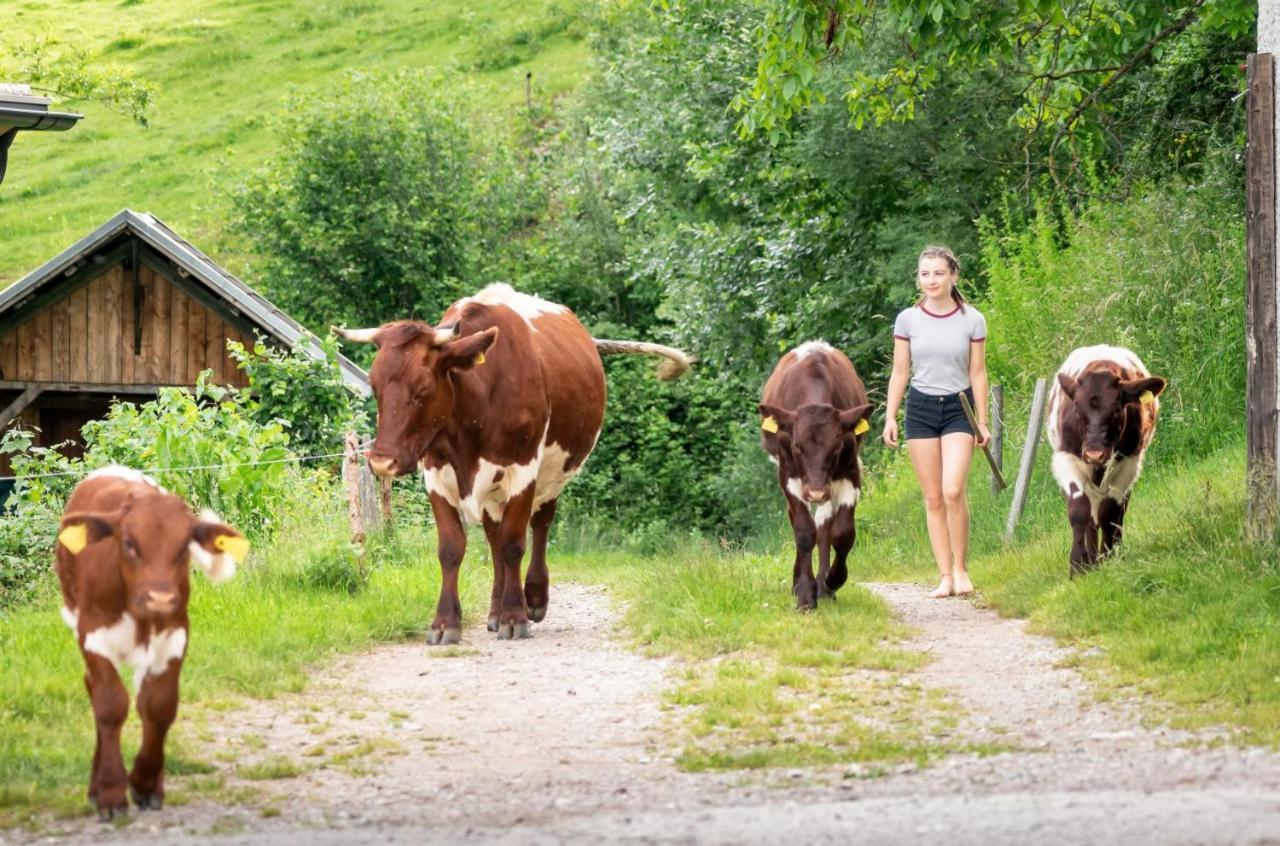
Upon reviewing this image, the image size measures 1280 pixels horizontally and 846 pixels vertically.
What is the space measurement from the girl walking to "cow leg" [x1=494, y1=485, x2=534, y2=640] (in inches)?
92.6

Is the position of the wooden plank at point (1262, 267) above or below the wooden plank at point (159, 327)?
above

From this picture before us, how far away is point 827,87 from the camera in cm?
1997

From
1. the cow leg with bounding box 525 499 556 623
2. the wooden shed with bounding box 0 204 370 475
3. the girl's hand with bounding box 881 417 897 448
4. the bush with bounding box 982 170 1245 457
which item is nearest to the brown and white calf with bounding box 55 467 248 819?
the cow leg with bounding box 525 499 556 623

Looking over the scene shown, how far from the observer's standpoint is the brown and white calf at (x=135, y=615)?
584 centimetres

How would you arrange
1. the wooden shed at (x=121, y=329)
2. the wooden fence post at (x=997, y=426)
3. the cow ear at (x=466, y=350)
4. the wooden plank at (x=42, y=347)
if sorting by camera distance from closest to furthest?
the cow ear at (x=466, y=350), the wooden fence post at (x=997, y=426), the wooden shed at (x=121, y=329), the wooden plank at (x=42, y=347)

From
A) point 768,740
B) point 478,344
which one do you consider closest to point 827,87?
point 478,344

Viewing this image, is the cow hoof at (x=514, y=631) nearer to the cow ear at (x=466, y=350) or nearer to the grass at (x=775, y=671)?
the grass at (x=775, y=671)

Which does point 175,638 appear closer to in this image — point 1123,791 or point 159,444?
point 1123,791

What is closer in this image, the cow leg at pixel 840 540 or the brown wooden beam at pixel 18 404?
the cow leg at pixel 840 540

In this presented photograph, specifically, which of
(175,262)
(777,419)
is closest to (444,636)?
(777,419)

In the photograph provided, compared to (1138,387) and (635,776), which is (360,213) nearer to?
(1138,387)

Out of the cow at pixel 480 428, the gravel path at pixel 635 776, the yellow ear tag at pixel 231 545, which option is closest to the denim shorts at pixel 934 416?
the gravel path at pixel 635 776

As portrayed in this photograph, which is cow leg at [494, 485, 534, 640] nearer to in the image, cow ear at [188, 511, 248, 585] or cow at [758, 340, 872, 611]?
cow at [758, 340, 872, 611]

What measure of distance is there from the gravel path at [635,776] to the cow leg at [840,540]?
4.65ft
